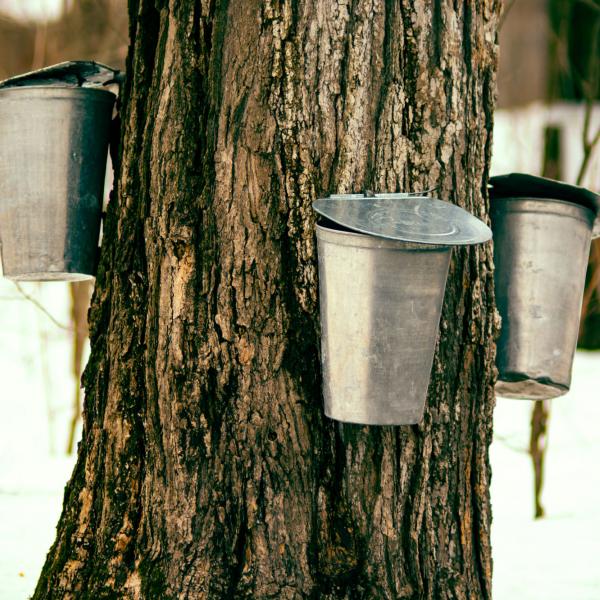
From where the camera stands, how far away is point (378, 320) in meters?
2.04

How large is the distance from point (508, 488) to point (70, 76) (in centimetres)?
383

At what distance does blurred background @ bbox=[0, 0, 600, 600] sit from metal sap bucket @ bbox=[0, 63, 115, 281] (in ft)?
4.33

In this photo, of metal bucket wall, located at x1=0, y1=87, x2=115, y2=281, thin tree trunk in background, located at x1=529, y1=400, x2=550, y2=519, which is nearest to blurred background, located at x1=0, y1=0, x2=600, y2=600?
thin tree trunk in background, located at x1=529, y1=400, x2=550, y2=519

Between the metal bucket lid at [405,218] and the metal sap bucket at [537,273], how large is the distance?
20.9 inches

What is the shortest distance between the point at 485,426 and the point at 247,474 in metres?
0.65

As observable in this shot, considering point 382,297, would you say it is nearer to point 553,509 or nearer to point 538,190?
point 538,190

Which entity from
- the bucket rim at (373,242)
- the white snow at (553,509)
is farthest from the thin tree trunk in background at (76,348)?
the bucket rim at (373,242)

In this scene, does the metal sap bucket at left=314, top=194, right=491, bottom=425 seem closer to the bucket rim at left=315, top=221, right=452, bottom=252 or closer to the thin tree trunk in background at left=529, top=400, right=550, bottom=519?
the bucket rim at left=315, top=221, right=452, bottom=252

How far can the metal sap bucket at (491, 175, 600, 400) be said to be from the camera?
2613 millimetres

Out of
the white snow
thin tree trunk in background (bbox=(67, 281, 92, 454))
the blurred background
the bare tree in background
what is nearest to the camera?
the white snow

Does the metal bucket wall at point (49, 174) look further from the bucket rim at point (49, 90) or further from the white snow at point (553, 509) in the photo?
the white snow at point (553, 509)

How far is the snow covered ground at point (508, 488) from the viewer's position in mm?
3641

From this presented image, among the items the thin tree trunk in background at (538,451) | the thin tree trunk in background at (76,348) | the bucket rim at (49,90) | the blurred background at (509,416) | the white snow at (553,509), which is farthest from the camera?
the thin tree trunk in background at (76,348)

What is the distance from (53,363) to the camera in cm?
941
